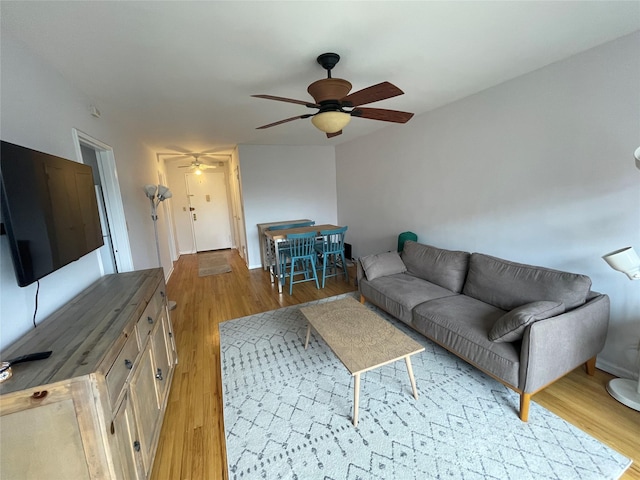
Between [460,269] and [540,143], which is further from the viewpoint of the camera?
[460,269]

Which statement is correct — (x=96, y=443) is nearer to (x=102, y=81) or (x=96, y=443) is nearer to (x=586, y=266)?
(x=102, y=81)

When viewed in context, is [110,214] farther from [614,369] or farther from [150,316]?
[614,369]

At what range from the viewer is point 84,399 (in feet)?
3.17

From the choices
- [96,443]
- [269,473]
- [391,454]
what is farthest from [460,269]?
[96,443]

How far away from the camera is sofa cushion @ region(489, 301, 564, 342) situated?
5.61 ft

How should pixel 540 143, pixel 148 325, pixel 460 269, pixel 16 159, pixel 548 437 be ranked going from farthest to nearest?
1. pixel 460 269
2. pixel 540 143
3. pixel 148 325
4. pixel 548 437
5. pixel 16 159

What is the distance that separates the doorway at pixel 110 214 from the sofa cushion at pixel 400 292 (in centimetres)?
266

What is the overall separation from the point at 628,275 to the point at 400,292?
157 centimetres

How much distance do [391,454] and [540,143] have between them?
268 cm

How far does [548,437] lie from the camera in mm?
1565

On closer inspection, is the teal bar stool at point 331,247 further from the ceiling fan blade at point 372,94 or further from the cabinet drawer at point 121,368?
the cabinet drawer at point 121,368

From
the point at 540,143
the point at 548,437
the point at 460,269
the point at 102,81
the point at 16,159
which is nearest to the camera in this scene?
the point at 16,159

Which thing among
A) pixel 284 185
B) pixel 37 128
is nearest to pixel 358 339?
pixel 37 128

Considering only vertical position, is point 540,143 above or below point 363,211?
above
